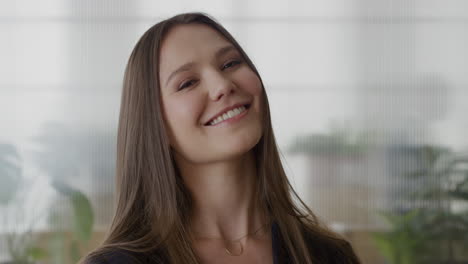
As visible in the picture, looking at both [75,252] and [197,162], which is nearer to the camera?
[197,162]

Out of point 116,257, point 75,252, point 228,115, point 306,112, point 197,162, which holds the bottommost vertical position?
point 75,252

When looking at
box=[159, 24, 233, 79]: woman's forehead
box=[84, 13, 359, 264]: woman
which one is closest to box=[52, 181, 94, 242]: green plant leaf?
box=[84, 13, 359, 264]: woman

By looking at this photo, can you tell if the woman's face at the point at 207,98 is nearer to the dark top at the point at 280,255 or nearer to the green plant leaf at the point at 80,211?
the dark top at the point at 280,255

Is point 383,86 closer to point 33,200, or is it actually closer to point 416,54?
point 416,54

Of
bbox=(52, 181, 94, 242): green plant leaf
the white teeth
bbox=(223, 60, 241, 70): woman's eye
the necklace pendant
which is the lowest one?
bbox=(52, 181, 94, 242): green plant leaf

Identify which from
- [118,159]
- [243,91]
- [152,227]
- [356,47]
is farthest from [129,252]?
[356,47]

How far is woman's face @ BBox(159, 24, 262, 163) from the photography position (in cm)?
130

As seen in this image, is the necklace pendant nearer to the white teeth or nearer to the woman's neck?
the woman's neck

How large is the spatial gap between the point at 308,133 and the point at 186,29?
2.40m

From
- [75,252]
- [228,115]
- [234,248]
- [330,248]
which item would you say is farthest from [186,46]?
[75,252]

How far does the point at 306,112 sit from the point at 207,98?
243 cm

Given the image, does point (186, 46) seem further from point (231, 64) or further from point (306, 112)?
point (306, 112)

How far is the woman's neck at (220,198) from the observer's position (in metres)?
1.39

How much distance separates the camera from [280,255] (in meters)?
1.37
